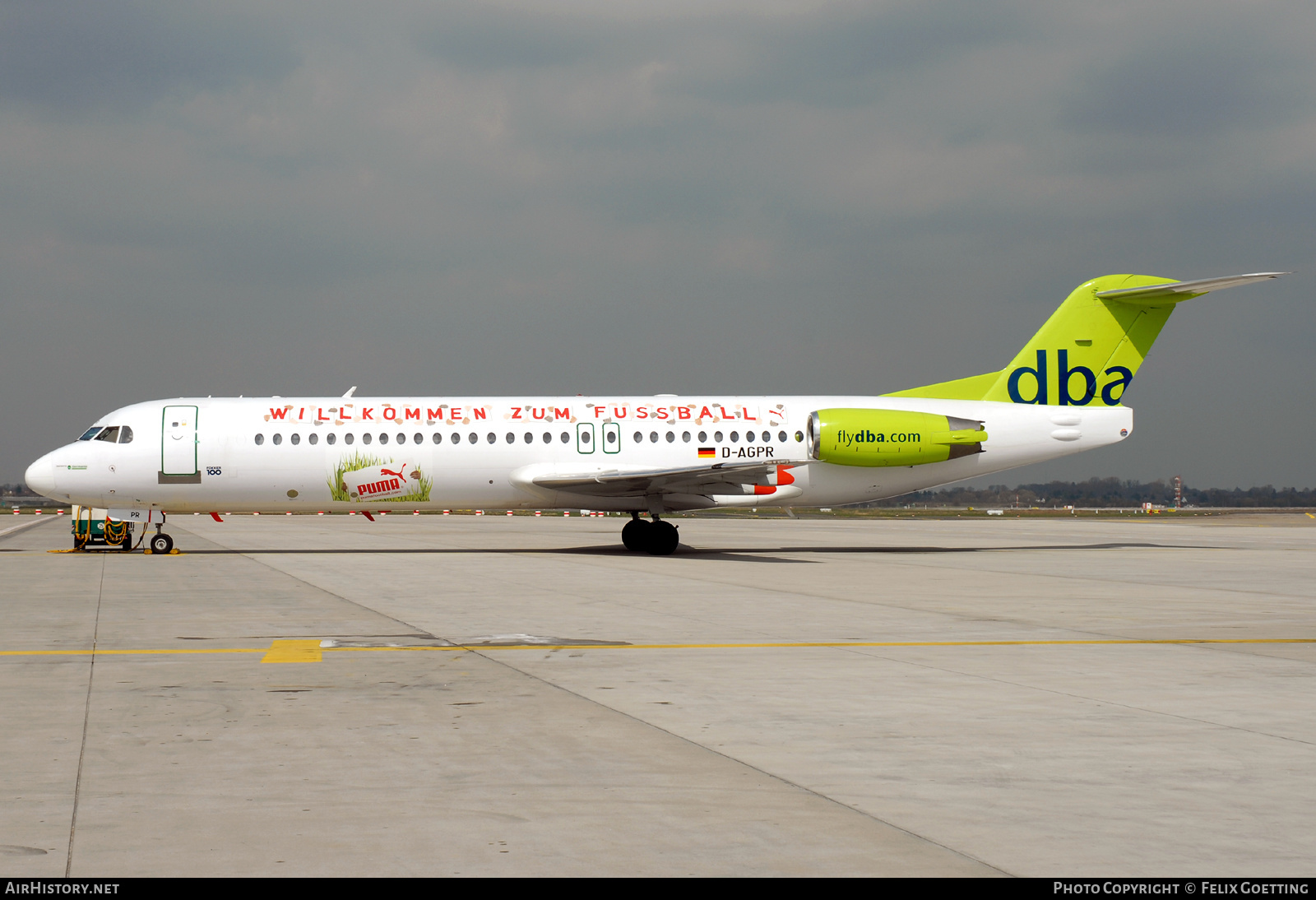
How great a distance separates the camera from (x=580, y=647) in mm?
11578

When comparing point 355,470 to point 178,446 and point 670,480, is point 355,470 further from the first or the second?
point 670,480

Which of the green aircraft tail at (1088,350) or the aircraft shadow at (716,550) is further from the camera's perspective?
the green aircraft tail at (1088,350)

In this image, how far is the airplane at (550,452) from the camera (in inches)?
1032

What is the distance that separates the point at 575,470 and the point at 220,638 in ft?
49.4

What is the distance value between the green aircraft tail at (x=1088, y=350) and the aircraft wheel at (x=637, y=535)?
7262mm

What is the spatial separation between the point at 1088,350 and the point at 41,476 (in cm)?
2504

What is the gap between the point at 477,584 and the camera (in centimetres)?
1862

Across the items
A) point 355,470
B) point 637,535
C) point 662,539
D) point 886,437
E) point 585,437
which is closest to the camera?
point 355,470

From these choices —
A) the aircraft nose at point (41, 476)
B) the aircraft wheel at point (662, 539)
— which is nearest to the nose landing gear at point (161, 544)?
the aircraft nose at point (41, 476)

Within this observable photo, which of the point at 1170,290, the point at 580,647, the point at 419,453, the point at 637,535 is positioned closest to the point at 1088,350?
the point at 1170,290

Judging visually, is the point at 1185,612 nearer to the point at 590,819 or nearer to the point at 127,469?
the point at 590,819

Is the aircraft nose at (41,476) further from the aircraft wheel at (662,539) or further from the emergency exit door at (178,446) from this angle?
the aircraft wheel at (662,539)

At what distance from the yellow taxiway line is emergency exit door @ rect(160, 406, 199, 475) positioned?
15.8 meters

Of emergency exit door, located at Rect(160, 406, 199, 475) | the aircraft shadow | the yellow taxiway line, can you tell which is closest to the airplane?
emergency exit door, located at Rect(160, 406, 199, 475)
